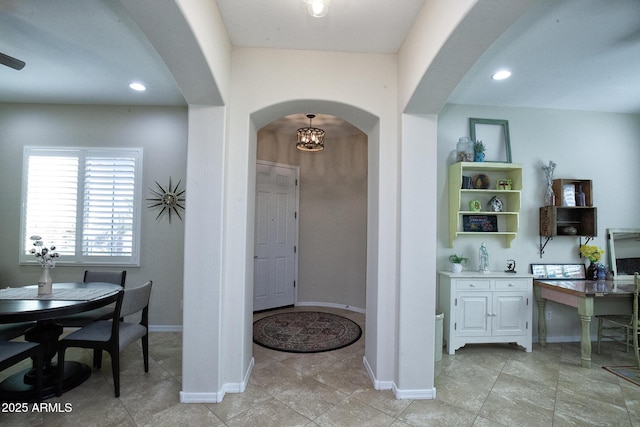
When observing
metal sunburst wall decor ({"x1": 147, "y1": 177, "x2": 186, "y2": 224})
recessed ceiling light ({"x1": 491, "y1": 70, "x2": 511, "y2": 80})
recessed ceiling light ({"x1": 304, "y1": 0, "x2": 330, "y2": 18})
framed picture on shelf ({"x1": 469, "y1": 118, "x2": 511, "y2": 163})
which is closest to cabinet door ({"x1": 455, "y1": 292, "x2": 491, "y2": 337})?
framed picture on shelf ({"x1": 469, "y1": 118, "x2": 511, "y2": 163})

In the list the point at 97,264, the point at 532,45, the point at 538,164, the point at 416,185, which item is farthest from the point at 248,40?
the point at 538,164

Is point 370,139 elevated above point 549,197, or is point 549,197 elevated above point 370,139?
point 370,139

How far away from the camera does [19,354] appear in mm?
2027

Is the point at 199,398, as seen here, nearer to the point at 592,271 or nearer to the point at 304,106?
the point at 304,106

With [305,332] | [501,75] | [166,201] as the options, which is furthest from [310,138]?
[305,332]

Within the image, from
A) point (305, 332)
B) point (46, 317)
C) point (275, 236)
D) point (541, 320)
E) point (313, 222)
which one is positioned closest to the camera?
point (46, 317)

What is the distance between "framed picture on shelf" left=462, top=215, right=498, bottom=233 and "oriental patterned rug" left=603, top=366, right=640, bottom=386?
5.29 ft

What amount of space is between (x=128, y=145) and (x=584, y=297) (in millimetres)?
5200

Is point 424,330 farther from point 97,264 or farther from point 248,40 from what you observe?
point 97,264

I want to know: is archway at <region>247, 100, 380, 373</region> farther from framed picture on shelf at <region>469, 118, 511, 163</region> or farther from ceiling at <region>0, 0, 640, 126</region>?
framed picture on shelf at <region>469, 118, 511, 163</region>

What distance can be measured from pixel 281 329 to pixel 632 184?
4.65 metres

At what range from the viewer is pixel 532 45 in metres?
2.45

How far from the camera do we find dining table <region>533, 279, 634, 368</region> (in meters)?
2.96

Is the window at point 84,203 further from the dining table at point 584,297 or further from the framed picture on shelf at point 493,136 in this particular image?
the dining table at point 584,297
